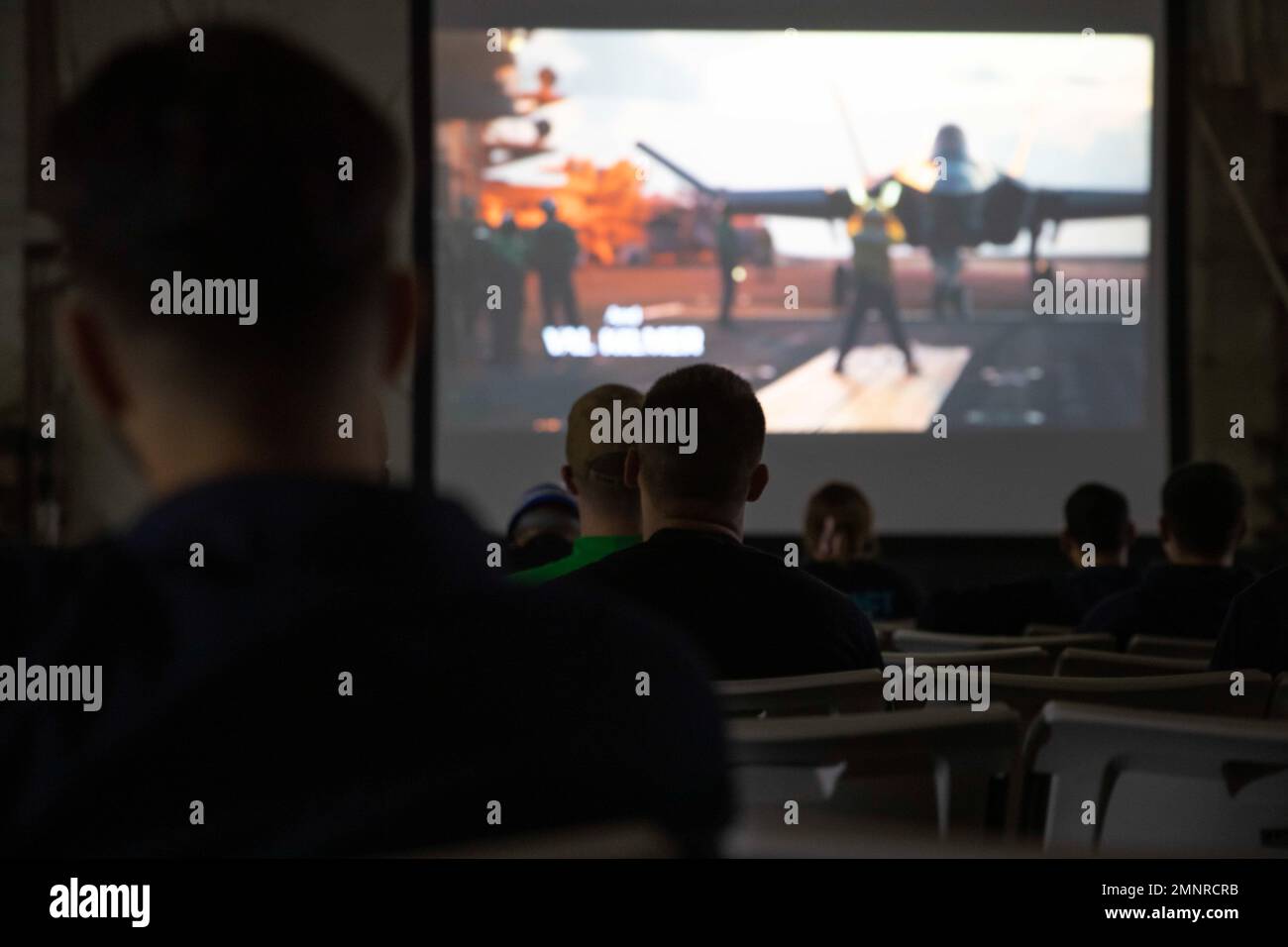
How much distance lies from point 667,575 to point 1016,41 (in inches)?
261

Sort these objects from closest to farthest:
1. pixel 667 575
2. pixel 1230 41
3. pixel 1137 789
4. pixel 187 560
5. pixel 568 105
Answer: pixel 187 560
pixel 1137 789
pixel 667 575
pixel 568 105
pixel 1230 41

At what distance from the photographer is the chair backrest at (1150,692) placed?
73.4 inches

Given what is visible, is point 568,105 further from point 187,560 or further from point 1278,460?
point 187,560

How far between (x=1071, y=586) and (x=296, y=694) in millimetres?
3867

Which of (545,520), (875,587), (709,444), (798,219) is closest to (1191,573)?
(875,587)

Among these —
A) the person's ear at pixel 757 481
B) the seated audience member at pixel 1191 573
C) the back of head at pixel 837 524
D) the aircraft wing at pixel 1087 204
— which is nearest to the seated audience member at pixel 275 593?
the person's ear at pixel 757 481

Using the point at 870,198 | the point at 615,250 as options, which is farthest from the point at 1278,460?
the point at 615,250

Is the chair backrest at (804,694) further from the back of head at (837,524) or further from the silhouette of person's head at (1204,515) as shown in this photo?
the back of head at (837,524)

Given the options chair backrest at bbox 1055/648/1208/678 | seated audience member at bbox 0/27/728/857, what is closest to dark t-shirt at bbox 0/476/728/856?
seated audience member at bbox 0/27/728/857

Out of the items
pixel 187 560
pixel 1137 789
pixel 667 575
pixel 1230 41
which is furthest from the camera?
pixel 1230 41

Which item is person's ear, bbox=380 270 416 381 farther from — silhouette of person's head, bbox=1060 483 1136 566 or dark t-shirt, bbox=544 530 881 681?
silhouette of person's head, bbox=1060 483 1136 566

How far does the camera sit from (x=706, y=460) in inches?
91.5

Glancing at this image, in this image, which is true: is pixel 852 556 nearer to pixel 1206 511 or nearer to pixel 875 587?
pixel 875 587

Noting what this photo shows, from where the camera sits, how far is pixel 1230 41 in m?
8.52
